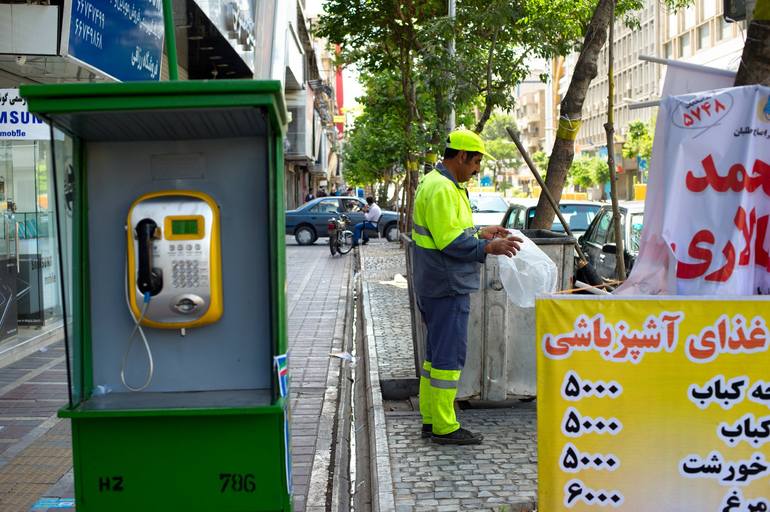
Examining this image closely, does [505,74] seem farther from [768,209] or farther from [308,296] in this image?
[768,209]

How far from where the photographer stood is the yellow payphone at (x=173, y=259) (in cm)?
396

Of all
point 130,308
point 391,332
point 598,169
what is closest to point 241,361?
point 130,308

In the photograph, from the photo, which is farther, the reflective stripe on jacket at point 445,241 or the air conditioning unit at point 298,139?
the air conditioning unit at point 298,139

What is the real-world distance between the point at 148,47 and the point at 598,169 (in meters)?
62.8

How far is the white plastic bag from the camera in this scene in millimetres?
5879

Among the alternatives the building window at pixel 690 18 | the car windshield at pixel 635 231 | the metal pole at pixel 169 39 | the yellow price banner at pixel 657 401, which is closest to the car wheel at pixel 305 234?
the car windshield at pixel 635 231

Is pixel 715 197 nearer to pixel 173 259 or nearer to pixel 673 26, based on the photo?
pixel 173 259

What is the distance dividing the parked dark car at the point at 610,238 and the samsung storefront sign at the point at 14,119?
664cm

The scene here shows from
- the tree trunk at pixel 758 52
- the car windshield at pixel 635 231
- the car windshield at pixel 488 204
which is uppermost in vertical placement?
the tree trunk at pixel 758 52

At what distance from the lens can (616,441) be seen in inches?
154

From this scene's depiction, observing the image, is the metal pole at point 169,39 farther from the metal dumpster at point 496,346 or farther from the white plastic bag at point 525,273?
the metal dumpster at point 496,346

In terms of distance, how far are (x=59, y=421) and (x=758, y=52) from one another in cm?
→ 572

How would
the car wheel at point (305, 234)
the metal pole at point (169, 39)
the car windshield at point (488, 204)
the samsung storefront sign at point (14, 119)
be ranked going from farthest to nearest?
1. the car wheel at point (305, 234)
2. the car windshield at point (488, 204)
3. the samsung storefront sign at point (14, 119)
4. the metal pole at point (169, 39)

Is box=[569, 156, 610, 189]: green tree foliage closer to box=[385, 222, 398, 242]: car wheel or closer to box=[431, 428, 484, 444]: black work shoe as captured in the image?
box=[385, 222, 398, 242]: car wheel
